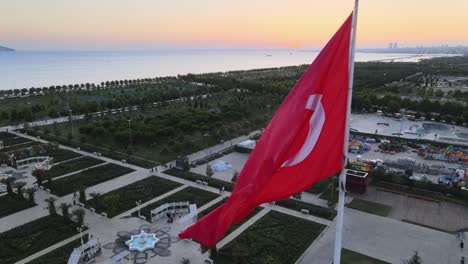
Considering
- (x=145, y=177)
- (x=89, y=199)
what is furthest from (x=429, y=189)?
(x=89, y=199)

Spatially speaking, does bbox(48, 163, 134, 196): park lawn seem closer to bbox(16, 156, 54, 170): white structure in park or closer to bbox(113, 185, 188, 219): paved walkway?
bbox(16, 156, 54, 170): white structure in park

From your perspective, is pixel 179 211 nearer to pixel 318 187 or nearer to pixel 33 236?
pixel 33 236

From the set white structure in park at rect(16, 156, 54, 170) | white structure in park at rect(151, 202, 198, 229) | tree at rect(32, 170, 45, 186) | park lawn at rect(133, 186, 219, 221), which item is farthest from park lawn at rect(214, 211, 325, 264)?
white structure in park at rect(16, 156, 54, 170)

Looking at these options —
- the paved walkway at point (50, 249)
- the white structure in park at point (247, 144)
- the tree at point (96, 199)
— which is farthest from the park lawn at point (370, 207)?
the paved walkway at point (50, 249)

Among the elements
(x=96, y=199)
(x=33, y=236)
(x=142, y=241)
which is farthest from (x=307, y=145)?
(x=96, y=199)

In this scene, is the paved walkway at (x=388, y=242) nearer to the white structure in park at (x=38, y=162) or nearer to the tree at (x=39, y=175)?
the tree at (x=39, y=175)

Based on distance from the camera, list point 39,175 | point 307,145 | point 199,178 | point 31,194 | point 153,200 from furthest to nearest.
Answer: point 199,178
point 39,175
point 153,200
point 31,194
point 307,145
